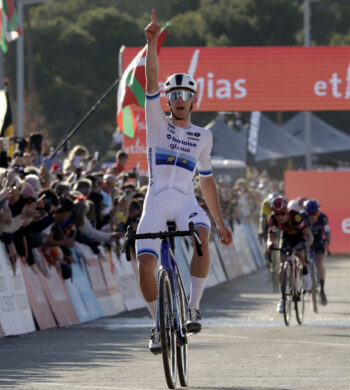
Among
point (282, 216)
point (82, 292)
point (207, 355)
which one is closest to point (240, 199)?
point (282, 216)

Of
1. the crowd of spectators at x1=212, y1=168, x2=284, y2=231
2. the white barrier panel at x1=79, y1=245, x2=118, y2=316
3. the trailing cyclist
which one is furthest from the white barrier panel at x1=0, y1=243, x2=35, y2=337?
the crowd of spectators at x1=212, y1=168, x2=284, y2=231

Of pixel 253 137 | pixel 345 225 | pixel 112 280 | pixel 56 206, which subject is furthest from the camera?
pixel 253 137

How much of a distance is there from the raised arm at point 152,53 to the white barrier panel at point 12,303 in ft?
17.6

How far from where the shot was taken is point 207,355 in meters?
14.1

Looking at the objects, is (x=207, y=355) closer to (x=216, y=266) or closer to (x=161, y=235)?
(x=161, y=235)

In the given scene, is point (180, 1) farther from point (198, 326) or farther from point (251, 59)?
point (198, 326)

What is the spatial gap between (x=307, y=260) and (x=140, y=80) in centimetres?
767

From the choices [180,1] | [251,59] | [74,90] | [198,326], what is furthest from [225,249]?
[180,1]

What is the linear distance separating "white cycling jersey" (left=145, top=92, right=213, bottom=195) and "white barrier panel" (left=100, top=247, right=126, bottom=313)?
9.04 meters

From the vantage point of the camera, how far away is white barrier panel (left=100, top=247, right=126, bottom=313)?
20469mm

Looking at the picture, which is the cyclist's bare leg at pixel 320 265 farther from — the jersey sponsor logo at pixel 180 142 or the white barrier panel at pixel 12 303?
the jersey sponsor logo at pixel 180 142

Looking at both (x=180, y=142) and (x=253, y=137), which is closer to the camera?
(x=180, y=142)

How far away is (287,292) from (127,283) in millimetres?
2823

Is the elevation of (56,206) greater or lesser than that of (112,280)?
greater
